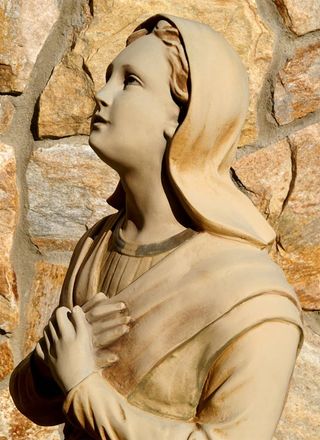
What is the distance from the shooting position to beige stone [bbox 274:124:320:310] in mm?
3574

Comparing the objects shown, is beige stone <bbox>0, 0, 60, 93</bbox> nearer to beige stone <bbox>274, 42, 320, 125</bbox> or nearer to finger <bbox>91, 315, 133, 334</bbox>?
beige stone <bbox>274, 42, 320, 125</bbox>

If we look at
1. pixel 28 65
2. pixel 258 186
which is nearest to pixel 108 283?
pixel 258 186

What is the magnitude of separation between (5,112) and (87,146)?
0.26 meters

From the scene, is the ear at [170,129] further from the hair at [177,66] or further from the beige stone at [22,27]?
the beige stone at [22,27]

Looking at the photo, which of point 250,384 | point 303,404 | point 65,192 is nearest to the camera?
point 250,384

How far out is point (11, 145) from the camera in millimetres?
3748

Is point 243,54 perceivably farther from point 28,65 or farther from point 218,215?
point 218,215

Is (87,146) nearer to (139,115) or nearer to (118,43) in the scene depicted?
(118,43)

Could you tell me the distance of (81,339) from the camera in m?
2.26

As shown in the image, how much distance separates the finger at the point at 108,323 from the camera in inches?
88.0

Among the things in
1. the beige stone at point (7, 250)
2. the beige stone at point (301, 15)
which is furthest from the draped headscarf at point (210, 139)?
the beige stone at point (7, 250)

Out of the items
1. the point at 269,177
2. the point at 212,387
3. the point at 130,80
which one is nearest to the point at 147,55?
the point at 130,80

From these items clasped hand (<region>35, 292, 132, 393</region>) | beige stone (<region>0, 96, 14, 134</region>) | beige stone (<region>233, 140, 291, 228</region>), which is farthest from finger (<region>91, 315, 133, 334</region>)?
beige stone (<region>0, 96, 14, 134</region>)

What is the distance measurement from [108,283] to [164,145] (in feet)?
0.84
